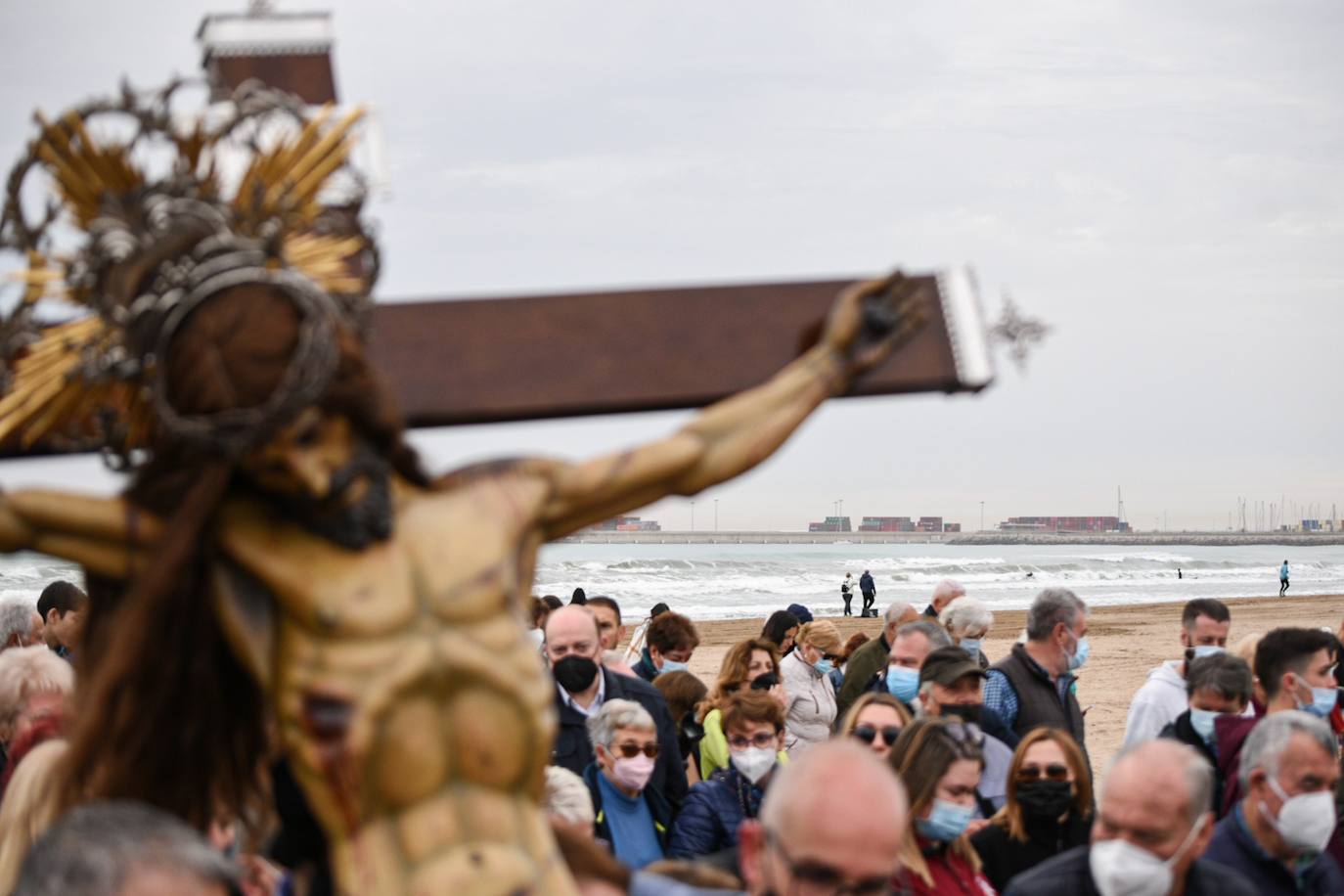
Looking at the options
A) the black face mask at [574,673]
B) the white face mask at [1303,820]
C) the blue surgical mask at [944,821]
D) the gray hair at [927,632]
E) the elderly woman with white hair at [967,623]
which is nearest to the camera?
the white face mask at [1303,820]

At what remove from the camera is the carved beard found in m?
2.81

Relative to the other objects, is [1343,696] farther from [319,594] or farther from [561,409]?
[319,594]

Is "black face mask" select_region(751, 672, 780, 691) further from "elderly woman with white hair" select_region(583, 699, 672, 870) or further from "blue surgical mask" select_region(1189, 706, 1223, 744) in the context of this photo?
"blue surgical mask" select_region(1189, 706, 1223, 744)

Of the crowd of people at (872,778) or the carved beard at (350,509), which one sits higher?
the carved beard at (350,509)

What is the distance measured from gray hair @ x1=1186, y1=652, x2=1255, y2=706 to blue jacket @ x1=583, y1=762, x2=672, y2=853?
7.56 ft

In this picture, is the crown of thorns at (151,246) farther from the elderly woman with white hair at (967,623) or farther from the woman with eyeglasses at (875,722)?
the elderly woman with white hair at (967,623)

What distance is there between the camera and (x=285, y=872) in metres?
3.15

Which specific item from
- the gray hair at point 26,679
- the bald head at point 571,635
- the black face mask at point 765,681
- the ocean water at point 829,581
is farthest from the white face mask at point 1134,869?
the ocean water at point 829,581

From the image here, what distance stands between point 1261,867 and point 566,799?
7.06ft

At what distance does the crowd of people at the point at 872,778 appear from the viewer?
3.01 metres

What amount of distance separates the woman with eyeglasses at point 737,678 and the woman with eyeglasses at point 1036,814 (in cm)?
213

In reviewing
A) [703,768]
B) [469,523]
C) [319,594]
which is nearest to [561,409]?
[469,523]

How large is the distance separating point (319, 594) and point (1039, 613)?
5876 millimetres

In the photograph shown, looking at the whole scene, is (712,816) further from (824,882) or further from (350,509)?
(350,509)
